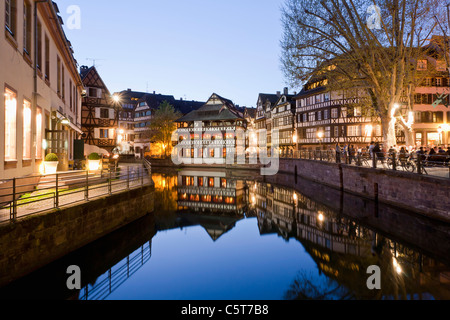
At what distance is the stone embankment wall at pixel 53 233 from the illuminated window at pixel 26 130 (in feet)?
11.5

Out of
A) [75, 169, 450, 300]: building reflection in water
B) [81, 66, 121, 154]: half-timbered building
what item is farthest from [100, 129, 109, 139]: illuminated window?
[75, 169, 450, 300]: building reflection in water

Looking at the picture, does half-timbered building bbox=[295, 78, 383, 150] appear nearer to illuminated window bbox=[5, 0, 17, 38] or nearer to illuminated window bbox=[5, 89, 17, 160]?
illuminated window bbox=[5, 0, 17, 38]

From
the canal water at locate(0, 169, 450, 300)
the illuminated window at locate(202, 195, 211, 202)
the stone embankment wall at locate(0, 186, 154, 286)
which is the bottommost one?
the canal water at locate(0, 169, 450, 300)

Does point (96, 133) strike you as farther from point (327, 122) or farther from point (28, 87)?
point (327, 122)

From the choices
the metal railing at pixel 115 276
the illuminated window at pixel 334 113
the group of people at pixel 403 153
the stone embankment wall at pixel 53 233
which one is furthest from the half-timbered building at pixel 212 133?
the metal railing at pixel 115 276

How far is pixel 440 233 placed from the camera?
11.3 metres

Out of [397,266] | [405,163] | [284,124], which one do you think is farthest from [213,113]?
[397,266]

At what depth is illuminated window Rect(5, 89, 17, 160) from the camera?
31.0ft

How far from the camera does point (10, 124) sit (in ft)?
31.9

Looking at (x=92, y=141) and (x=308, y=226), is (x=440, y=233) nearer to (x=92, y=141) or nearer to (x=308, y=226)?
(x=308, y=226)

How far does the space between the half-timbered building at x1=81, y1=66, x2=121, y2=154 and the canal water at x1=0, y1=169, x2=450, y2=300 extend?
2459 centimetres

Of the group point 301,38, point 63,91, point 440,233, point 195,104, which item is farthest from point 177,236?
point 195,104

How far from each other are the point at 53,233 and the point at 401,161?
15618mm
